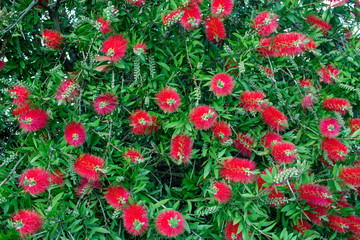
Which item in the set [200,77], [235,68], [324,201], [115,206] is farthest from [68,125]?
[324,201]

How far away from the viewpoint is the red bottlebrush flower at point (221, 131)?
171 cm

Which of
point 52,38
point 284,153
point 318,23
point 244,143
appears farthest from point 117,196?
point 318,23

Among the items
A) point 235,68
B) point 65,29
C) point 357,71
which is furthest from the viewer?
point 357,71

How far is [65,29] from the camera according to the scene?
7.84 ft

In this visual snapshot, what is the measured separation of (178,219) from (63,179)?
0.68 m

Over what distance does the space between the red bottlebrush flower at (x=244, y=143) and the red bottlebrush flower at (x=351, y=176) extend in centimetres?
49

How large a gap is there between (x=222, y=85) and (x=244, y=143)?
379mm

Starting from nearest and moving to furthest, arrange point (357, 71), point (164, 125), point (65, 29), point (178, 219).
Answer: point (178, 219)
point (164, 125)
point (65, 29)
point (357, 71)

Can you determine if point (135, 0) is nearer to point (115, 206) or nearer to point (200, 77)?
point (200, 77)

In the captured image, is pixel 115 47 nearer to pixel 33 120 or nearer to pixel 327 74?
pixel 33 120

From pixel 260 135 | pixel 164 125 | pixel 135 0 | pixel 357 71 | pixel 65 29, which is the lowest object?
pixel 357 71

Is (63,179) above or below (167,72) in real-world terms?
below

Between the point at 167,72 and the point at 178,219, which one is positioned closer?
the point at 178,219

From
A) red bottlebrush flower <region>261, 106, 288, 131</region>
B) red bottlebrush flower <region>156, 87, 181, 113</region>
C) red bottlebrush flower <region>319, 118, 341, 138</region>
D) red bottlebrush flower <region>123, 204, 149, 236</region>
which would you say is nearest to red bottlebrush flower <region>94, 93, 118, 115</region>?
red bottlebrush flower <region>156, 87, 181, 113</region>
